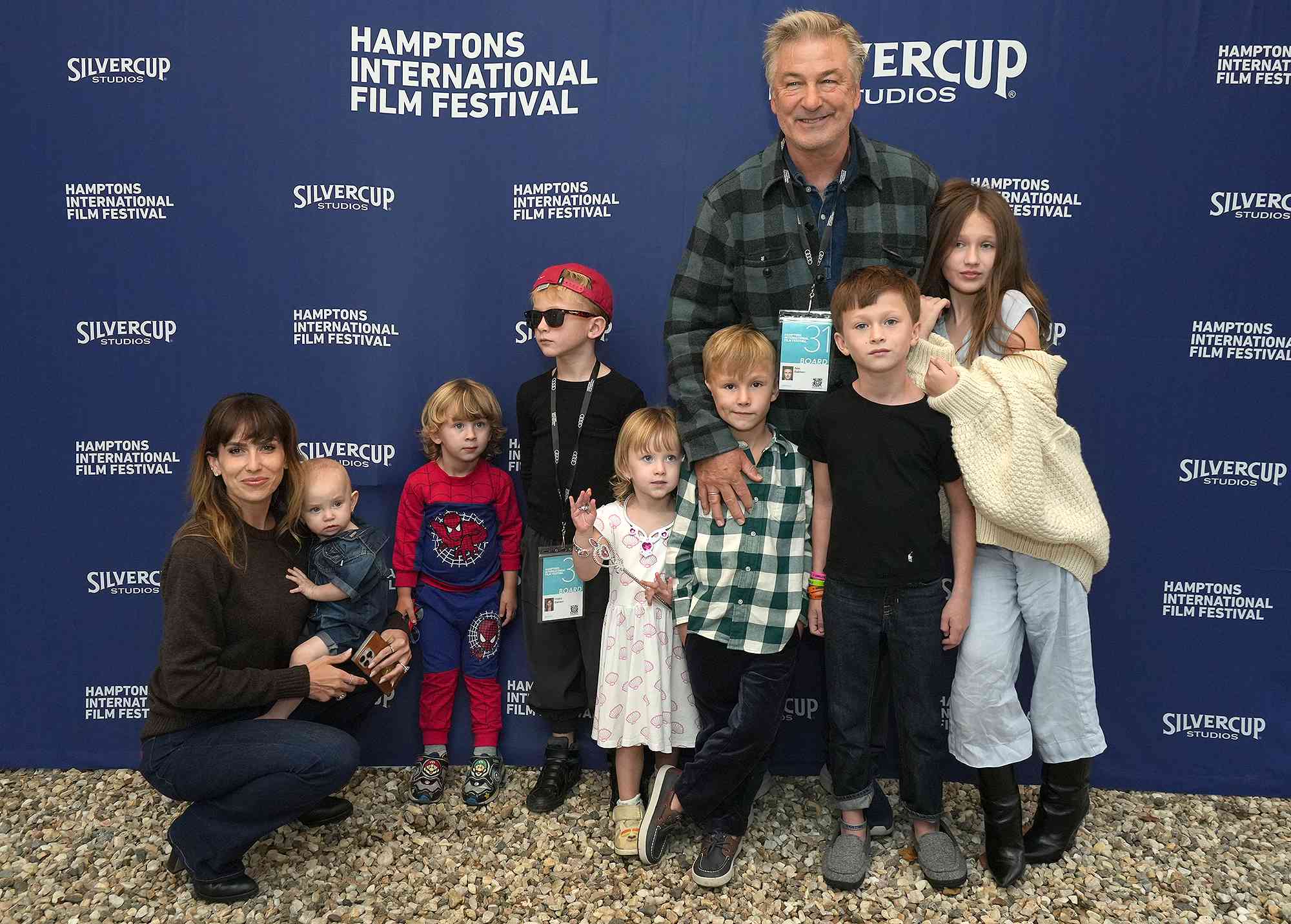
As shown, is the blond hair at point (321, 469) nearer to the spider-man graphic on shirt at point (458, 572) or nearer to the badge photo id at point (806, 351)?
the spider-man graphic on shirt at point (458, 572)

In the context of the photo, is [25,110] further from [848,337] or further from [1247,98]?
[1247,98]

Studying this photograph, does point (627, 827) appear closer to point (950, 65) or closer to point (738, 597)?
point (738, 597)

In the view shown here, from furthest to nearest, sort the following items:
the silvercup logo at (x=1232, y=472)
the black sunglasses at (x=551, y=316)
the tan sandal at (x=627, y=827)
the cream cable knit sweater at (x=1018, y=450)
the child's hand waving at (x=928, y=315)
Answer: the silvercup logo at (x=1232, y=472) → the black sunglasses at (x=551, y=316) → the tan sandal at (x=627, y=827) → the child's hand waving at (x=928, y=315) → the cream cable knit sweater at (x=1018, y=450)

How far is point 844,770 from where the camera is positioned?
2.70 metres

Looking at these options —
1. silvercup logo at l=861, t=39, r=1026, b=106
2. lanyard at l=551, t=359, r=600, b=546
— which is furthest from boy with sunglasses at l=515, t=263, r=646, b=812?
silvercup logo at l=861, t=39, r=1026, b=106

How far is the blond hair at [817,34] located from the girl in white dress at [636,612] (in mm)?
1188

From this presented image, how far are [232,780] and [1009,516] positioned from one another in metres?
2.39

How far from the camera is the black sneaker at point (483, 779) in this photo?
3143 mm

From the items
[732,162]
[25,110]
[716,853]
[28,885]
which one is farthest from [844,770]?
[25,110]

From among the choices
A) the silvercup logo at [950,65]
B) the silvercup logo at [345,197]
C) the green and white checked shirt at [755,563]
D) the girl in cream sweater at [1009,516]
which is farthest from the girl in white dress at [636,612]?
the silvercup logo at [950,65]

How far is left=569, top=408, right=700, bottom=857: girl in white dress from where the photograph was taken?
8.98 ft

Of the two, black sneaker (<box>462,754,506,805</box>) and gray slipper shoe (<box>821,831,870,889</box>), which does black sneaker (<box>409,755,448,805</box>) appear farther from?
gray slipper shoe (<box>821,831,870,889</box>)

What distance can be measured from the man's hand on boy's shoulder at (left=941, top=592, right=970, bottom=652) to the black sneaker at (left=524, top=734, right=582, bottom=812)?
1453mm

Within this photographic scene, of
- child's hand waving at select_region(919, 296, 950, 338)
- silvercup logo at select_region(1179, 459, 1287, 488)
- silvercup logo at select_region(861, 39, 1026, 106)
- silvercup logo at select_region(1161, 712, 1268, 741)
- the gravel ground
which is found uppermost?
silvercup logo at select_region(861, 39, 1026, 106)
